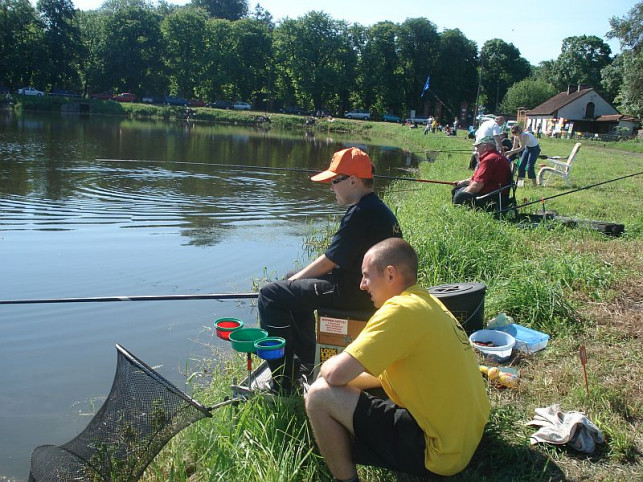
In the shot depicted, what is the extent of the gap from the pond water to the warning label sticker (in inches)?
75.6

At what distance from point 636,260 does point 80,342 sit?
5.72m

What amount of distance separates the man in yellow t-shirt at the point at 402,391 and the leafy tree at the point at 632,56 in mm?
47455

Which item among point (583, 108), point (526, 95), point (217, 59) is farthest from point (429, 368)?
point (526, 95)

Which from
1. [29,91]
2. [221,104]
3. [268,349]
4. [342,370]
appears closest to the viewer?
[342,370]

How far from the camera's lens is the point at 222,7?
104688mm

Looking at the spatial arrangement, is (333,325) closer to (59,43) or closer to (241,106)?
(59,43)

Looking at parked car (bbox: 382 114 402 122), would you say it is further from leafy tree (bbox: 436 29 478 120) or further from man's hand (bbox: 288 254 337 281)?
man's hand (bbox: 288 254 337 281)

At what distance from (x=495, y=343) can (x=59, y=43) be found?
239 ft

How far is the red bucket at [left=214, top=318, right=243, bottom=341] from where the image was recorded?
11.9 feet

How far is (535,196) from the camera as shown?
1162cm

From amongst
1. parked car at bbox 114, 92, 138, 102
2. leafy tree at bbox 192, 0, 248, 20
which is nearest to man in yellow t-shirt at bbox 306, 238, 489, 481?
parked car at bbox 114, 92, 138, 102

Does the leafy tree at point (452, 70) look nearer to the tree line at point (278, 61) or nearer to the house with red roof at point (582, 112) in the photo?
the tree line at point (278, 61)

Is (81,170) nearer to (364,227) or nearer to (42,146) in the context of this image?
(42,146)

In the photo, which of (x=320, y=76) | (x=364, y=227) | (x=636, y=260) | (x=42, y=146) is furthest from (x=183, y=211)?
(x=320, y=76)
